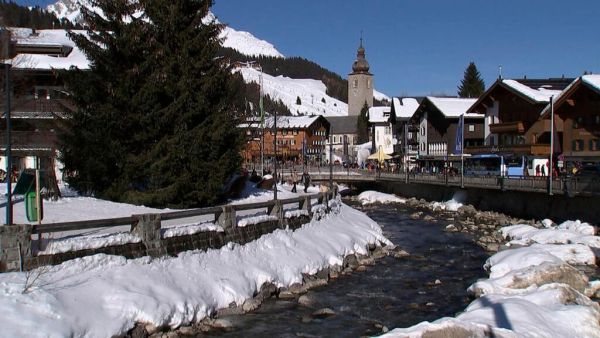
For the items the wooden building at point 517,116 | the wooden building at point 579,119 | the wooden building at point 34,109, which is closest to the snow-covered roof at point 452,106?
the wooden building at point 517,116

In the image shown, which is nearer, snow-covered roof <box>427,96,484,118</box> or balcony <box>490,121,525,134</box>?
balcony <box>490,121,525,134</box>

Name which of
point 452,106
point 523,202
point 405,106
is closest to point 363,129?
point 405,106

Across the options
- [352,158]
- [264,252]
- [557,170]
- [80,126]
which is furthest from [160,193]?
[352,158]

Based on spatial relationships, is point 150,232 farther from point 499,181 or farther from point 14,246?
point 499,181

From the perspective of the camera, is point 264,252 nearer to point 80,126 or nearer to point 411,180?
point 80,126

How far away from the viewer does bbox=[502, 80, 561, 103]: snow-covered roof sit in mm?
58084

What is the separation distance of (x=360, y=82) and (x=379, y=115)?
1953 inches

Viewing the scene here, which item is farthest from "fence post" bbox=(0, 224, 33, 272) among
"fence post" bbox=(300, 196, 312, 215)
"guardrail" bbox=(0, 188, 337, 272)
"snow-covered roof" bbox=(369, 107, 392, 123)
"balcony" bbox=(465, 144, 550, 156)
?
"snow-covered roof" bbox=(369, 107, 392, 123)

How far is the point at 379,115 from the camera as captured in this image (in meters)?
128

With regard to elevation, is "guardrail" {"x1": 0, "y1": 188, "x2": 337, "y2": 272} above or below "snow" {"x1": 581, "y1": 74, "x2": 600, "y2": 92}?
below

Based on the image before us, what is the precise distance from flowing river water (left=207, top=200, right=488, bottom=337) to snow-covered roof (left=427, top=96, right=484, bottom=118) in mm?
53649

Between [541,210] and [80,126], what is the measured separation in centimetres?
3058

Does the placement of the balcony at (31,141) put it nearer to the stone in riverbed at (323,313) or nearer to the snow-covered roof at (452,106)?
the stone in riverbed at (323,313)

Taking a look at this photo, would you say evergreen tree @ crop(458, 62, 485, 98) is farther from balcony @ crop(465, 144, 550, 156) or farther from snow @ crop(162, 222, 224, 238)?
snow @ crop(162, 222, 224, 238)
